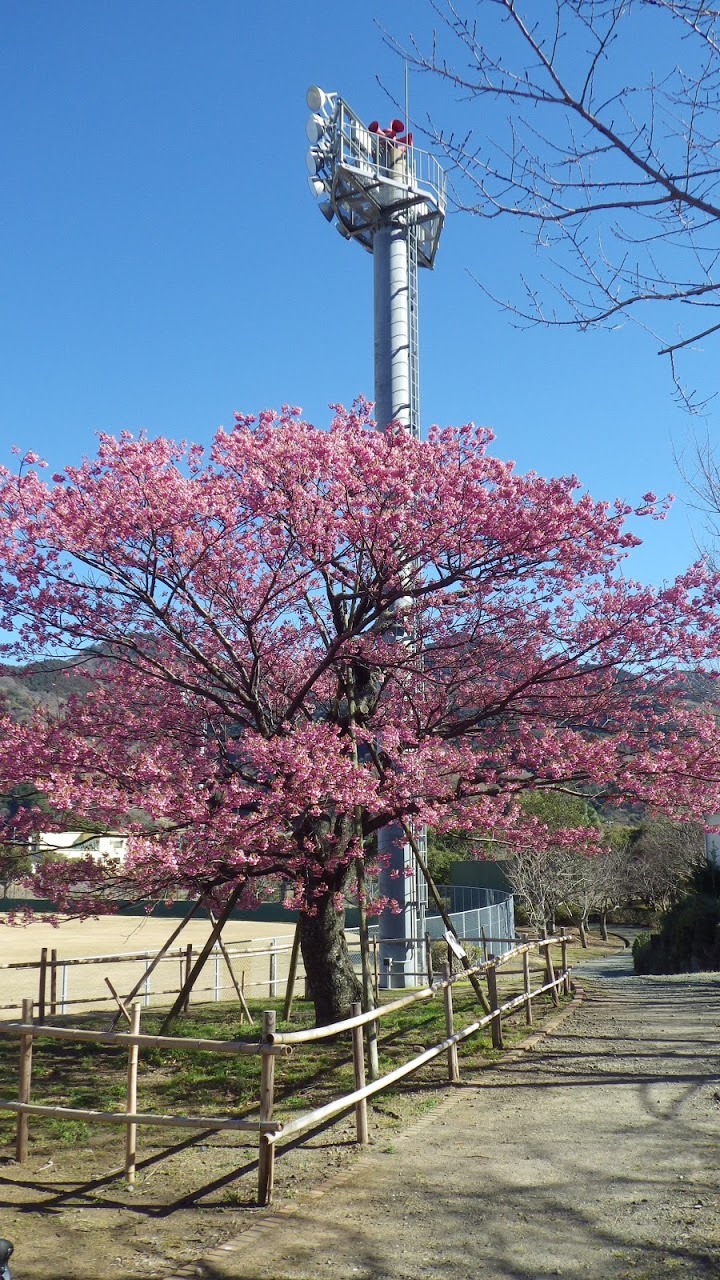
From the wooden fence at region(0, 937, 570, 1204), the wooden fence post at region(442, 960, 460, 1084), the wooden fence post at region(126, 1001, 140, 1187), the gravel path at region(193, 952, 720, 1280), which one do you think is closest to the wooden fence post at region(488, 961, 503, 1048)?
the gravel path at region(193, 952, 720, 1280)

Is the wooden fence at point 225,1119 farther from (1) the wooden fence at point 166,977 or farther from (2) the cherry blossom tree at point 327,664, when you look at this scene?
(1) the wooden fence at point 166,977

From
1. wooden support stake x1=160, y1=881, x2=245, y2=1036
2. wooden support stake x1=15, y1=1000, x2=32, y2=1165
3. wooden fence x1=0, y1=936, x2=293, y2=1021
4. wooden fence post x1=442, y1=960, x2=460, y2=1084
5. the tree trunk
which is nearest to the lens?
wooden support stake x1=15, y1=1000, x2=32, y2=1165

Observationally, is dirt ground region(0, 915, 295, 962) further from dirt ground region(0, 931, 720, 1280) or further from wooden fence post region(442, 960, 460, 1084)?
dirt ground region(0, 931, 720, 1280)

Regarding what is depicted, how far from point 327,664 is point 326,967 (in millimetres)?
4331

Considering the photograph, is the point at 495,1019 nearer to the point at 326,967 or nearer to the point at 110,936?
the point at 326,967

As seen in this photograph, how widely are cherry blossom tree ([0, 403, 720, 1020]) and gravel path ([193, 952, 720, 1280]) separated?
304 cm

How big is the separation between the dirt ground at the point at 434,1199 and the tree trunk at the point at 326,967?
3.05 m

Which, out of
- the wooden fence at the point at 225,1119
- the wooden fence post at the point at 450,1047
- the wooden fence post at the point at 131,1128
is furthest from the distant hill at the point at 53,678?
the wooden fence post at the point at 450,1047

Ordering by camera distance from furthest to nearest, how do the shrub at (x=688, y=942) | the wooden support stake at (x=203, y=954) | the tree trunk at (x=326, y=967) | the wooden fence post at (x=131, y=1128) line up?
the shrub at (x=688, y=942) < the tree trunk at (x=326, y=967) < the wooden support stake at (x=203, y=954) < the wooden fence post at (x=131, y=1128)

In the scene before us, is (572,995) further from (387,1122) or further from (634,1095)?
(387,1122)

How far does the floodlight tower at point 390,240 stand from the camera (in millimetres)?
19469

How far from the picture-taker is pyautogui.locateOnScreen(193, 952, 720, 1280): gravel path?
4.99m

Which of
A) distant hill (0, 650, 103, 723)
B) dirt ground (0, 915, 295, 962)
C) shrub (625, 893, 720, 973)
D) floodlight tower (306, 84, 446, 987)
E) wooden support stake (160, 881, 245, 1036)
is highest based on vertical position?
floodlight tower (306, 84, 446, 987)

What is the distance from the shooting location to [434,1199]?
19.6 feet
